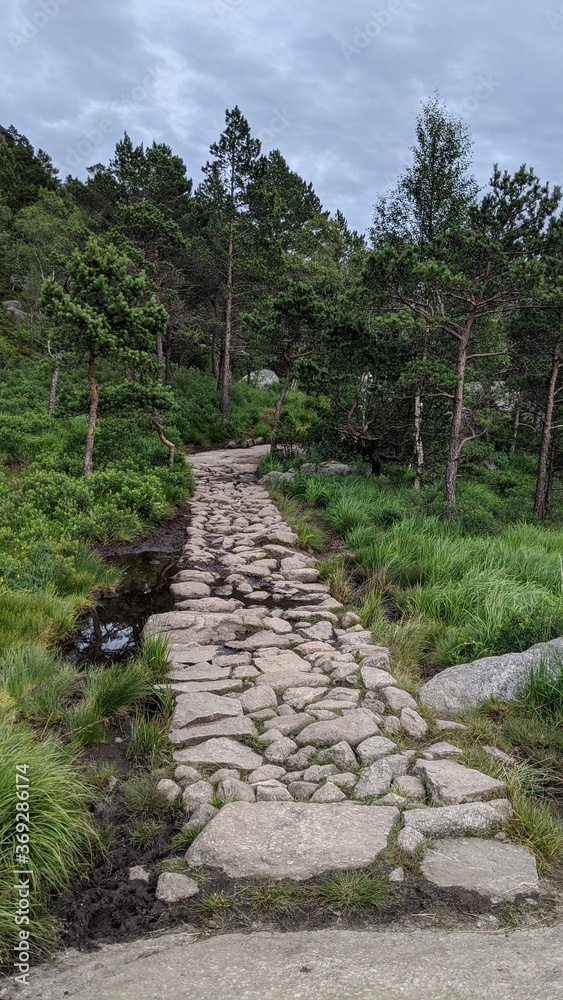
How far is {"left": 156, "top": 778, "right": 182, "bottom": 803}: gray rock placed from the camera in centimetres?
331

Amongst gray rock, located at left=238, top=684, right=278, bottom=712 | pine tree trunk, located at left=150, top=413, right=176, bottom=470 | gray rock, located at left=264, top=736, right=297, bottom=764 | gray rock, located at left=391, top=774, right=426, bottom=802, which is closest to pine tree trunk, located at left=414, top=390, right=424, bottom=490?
pine tree trunk, located at left=150, top=413, right=176, bottom=470

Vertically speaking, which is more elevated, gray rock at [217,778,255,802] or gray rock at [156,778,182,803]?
gray rock at [217,778,255,802]

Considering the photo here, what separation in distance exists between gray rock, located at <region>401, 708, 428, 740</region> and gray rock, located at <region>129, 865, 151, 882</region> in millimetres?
2016

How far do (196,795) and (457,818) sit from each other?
4.93 feet

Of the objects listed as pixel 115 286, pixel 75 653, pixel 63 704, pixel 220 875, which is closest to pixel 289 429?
pixel 115 286

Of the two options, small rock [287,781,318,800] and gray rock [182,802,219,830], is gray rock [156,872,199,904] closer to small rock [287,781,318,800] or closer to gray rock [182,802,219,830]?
gray rock [182,802,219,830]

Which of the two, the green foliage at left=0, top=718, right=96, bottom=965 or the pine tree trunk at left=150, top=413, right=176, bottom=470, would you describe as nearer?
the green foliage at left=0, top=718, right=96, bottom=965

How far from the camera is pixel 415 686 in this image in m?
4.63

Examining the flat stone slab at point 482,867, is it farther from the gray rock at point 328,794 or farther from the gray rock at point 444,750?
the gray rock at point 444,750

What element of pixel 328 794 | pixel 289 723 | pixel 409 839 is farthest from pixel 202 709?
pixel 409 839

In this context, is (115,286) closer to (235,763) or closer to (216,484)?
(216,484)

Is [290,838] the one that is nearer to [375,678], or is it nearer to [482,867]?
[482,867]

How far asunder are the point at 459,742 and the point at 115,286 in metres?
9.67

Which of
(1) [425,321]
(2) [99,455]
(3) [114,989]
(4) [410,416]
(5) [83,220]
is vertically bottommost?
(3) [114,989]
